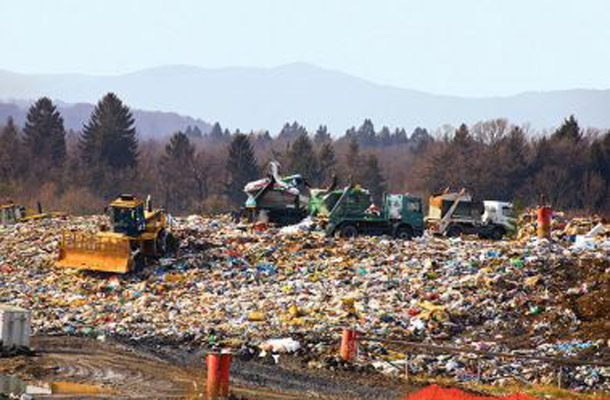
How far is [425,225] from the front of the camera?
3572 cm

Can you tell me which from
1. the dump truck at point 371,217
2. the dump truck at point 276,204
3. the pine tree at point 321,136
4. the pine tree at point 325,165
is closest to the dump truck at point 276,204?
the dump truck at point 276,204

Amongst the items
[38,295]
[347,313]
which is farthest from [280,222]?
[347,313]

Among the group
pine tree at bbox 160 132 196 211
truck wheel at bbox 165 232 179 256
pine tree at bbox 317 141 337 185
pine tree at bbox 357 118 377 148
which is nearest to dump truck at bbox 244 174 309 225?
truck wheel at bbox 165 232 179 256

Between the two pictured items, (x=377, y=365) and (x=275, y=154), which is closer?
(x=377, y=365)

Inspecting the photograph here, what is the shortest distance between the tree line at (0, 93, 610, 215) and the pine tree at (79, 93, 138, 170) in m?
0.08

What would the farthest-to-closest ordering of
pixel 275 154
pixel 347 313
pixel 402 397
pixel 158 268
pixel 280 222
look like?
pixel 275 154
pixel 280 222
pixel 158 268
pixel 347 313
pixel 402 397

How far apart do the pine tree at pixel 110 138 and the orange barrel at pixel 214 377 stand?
216 feet

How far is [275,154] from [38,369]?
64.2 m

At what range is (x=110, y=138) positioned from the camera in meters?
78.9

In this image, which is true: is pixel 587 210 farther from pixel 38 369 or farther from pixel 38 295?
pixel 38 369

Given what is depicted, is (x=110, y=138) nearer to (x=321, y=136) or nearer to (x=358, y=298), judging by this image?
(x=358, y=298)

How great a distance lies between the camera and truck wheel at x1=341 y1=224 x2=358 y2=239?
3117 cm

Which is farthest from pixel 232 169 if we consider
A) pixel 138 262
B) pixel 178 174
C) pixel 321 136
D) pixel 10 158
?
pixel 321 136

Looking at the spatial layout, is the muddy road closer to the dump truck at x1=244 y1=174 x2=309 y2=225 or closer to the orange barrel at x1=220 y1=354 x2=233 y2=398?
the orange barrel at x1=220 y1=354 x2=233 y2=398
